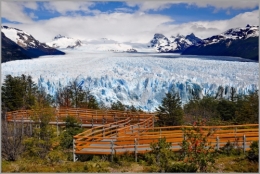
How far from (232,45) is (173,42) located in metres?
2.37

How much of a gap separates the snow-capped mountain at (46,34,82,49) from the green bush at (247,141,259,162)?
7196 mm

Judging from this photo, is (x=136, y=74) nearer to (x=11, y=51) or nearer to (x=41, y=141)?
(x=11, y=51)

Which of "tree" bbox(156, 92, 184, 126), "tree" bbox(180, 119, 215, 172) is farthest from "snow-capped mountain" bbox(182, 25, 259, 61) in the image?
"tree" bbox(180, 119, 215, 172)

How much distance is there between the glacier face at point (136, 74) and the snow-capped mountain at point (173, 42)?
63cm

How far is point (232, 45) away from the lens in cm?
1453

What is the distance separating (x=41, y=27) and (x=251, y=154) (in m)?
7.81

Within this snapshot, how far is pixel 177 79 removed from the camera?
14023 millimetres

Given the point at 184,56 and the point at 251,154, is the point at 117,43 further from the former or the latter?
the point at 251,154

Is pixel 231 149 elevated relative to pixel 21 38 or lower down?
lower down

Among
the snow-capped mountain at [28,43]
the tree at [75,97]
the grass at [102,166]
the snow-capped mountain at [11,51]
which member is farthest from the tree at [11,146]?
the tree at [75,97]

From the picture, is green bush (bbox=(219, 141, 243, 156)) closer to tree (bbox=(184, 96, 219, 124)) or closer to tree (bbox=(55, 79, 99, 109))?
tree (bbox=(184, 96, 219, 124))

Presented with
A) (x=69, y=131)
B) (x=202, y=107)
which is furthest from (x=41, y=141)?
(x=202, y=107)

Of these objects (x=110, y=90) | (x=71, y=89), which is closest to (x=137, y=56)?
(x=110, y=90)

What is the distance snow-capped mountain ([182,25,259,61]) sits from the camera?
11.4 meters
